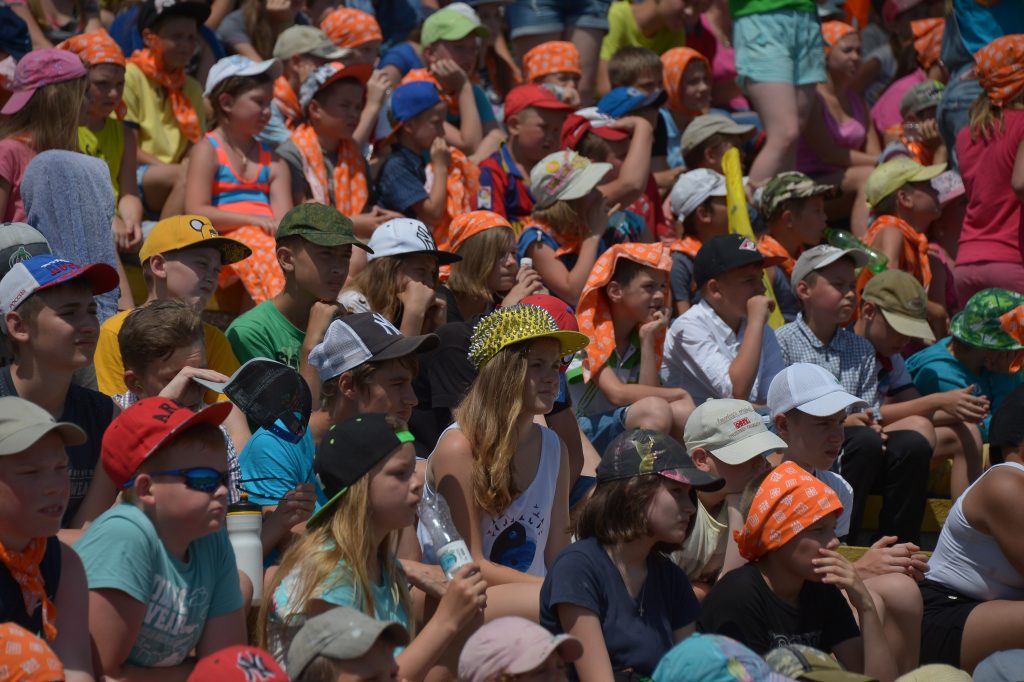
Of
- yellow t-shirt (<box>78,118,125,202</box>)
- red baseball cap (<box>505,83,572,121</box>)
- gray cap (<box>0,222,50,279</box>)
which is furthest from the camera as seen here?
red baseball cap (<box>505,83,572,121</box>)

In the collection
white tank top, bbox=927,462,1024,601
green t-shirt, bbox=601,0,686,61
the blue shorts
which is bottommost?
the blue shorts

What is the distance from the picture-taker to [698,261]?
6984 millimetres

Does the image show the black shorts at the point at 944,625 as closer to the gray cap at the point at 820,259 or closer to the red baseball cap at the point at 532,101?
the gray cap at the point at 820,259

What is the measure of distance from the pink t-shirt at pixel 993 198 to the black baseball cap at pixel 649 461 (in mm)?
4026

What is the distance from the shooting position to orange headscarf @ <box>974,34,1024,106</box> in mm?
7680

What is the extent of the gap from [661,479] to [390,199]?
3926mm

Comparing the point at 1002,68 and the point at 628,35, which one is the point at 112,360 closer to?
the point at 1002,68

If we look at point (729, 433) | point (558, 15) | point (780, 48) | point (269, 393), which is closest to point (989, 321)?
point (729, 433)

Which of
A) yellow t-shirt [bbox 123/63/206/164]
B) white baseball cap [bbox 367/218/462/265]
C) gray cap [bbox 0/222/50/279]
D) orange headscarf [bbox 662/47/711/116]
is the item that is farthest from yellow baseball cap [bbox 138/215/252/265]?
orange headscarf [bbox 662/47/711/116]

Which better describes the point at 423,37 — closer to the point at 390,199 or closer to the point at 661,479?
the point at 390,199

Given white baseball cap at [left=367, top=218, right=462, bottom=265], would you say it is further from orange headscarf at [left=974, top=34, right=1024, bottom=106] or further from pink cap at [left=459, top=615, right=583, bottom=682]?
orange headscarf at [left=974, top=34, right=1024, bottom=106]

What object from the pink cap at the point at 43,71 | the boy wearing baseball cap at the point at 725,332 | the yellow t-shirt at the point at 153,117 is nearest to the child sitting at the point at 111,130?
the yellow t-shirt at the point at 153,117

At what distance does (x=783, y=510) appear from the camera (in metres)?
4.70

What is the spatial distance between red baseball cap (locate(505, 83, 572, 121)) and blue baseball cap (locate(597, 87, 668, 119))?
350 mm
